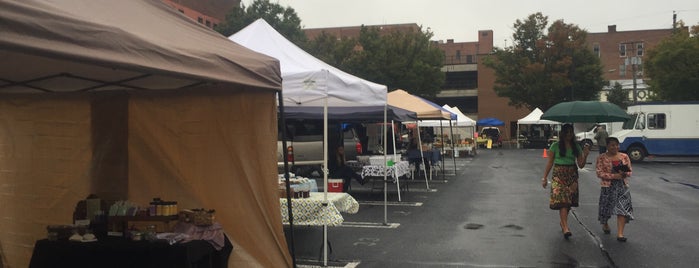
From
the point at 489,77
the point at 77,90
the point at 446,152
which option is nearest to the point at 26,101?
the point at 77,90

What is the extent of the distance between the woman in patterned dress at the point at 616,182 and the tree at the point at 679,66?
92.8ft

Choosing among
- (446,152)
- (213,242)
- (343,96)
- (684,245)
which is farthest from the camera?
(446,152)

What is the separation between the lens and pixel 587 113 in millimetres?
8766

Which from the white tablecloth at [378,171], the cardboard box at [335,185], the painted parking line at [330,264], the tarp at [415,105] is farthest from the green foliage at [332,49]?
the painted parking line at [330,264]

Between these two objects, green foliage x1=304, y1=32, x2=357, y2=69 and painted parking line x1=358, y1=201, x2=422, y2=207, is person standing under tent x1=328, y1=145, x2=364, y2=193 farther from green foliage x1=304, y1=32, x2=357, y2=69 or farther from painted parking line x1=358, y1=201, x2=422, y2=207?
green foliage x1=304, y1=32, x2=357, y2=69

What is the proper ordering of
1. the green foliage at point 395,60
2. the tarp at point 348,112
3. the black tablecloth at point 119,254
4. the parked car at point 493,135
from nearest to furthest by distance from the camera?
the black tablecloth at point 119,254 < the tarp at point 348,112 < the green foliage at point 395,60 < the parked car at point 493,135

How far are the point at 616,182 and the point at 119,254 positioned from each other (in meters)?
6.51

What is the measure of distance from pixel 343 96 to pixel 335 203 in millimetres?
1410

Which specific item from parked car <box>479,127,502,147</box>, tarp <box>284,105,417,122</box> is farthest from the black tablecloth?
parked car <box>479,127,502,147</box>

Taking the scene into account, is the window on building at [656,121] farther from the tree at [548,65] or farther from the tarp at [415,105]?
the tree at [548,65]

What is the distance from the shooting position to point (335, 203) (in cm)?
749

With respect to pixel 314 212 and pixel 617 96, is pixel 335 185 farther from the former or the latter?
pixel 617 96

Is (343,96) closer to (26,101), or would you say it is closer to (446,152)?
(26,101)

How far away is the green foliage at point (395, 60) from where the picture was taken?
135ft
